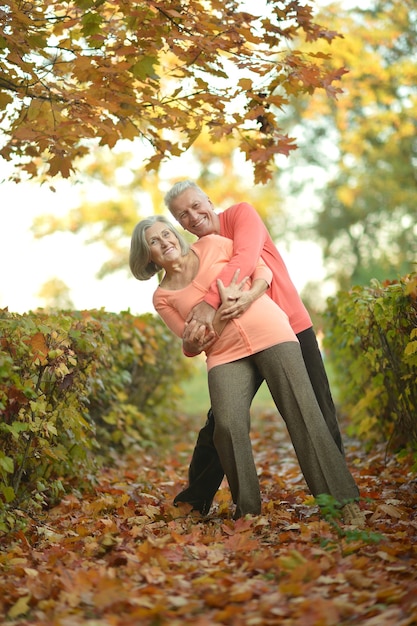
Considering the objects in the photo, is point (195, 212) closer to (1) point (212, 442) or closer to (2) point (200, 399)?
(1) point (212, 442)

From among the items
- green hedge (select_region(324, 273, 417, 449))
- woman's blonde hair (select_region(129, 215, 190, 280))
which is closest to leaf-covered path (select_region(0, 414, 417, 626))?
green hedge (select_region(324, 273, 417, 449))

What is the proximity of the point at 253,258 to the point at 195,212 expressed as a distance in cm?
54

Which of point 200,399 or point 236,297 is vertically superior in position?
point 200,399

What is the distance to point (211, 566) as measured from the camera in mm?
3453

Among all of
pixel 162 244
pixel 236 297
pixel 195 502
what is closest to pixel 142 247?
pixel 162 244

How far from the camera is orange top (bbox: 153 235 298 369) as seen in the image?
4195 millimetres

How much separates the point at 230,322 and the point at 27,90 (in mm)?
2296

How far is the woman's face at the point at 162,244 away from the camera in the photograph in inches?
171

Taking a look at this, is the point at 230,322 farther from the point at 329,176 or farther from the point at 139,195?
the point at 329,176

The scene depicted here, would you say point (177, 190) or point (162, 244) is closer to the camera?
point (162, 244)

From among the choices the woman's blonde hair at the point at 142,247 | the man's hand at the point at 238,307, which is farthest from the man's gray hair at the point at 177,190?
the man's hand at the point at 238,307

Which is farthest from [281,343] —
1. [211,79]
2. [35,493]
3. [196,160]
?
[196,160]

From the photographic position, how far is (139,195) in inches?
787

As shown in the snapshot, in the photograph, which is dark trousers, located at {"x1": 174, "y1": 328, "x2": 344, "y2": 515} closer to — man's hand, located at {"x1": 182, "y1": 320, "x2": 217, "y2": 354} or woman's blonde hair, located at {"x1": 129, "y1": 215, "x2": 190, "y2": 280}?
man's hand, located at {"x1": 182, "y1": 320, "x2": 217, "y2": 354}
